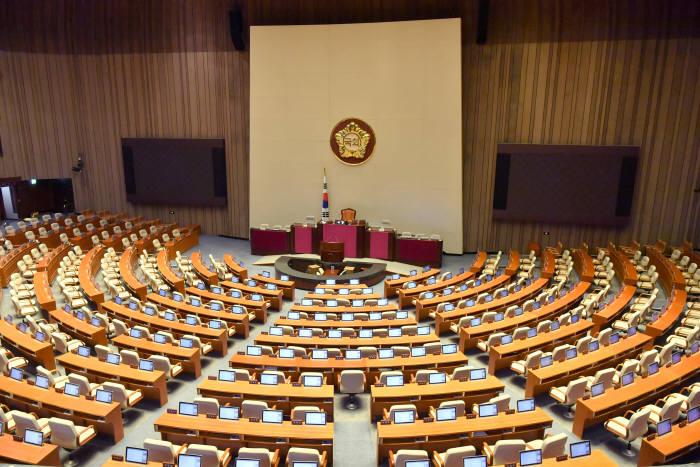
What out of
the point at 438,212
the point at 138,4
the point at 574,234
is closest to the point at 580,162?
the point at 574,234

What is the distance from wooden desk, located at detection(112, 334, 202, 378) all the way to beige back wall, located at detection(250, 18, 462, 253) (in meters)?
10.9

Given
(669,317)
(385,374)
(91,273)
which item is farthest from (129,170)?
(669,317)

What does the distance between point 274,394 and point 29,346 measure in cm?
508

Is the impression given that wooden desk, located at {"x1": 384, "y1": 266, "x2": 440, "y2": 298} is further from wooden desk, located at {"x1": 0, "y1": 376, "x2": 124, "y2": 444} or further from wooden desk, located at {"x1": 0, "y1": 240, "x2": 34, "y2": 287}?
wooden desk, located at {"x1": 0, "y1": 240, "x2": 34, "y2": 287}

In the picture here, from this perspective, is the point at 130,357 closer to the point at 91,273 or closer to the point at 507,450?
the point at 507,450

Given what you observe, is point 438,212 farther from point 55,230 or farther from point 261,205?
point 55,230

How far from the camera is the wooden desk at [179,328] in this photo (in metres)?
10.1

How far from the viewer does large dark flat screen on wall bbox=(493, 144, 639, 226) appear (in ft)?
56.5

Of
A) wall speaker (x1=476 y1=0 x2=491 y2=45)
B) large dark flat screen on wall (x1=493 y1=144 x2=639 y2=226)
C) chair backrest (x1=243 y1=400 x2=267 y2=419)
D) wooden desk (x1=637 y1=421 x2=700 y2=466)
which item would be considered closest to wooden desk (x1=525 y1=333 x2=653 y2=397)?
wooden desk (x1=637 y1=421 x2=700 y2=466)

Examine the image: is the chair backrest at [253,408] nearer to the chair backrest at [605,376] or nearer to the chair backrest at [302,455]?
the chair backrest at [302,455]

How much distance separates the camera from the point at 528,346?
30.5 feet

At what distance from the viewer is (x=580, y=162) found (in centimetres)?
1736

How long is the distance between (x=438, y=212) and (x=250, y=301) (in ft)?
29.9

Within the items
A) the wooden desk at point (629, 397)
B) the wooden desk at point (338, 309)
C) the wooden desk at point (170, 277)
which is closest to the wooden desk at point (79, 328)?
the wooden desk at point (170, 277)
